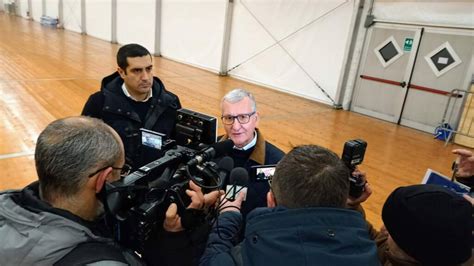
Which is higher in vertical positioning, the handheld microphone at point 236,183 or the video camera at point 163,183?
the video camera at point 163,183

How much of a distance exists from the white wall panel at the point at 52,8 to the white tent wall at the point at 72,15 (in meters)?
0.98

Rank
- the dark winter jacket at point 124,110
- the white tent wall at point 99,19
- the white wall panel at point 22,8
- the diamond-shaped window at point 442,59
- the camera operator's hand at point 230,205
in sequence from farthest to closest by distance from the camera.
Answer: the white wall panel at point 22,8
the white tent wall at point 99,19
the diamond-shaped window at point 442,59
the dark winter jacket at point 124,110
the camera operator's hand at point 230,205

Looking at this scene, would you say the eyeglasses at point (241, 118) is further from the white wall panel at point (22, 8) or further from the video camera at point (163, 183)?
the white wall panel at point (22, 8)

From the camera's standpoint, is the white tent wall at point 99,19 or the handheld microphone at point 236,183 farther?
the white tent wall at point 99,19

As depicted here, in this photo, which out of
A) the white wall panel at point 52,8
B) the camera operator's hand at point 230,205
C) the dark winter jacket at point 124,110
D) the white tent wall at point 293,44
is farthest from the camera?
the white wall panel at point 52,8

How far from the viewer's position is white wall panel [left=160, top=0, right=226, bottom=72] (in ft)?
35.7

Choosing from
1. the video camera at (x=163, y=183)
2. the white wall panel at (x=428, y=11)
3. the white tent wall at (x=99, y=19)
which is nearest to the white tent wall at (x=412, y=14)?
the white wall panel at (x=428, y=11)

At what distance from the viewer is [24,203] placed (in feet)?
3.14

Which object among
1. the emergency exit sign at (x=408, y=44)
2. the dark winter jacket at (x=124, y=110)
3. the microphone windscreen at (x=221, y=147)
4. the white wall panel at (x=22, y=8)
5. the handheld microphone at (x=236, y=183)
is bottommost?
the white wall panel at (x=22, y=8)

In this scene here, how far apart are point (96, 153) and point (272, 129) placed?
483 cm

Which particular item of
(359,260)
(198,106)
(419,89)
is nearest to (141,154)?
(359,260)

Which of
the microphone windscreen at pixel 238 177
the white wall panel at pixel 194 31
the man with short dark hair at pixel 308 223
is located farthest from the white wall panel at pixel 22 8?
the man with short dark hair at pixel 308 223

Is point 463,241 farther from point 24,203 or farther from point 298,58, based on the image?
point 298,58

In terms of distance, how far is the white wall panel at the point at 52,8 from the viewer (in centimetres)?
2043
